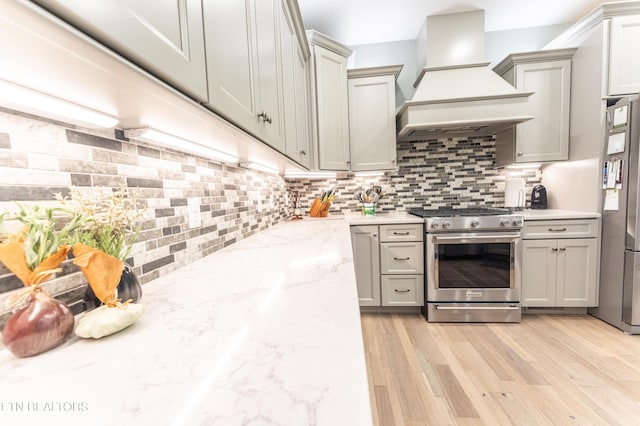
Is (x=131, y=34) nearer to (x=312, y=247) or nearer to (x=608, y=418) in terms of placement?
(x=312, y=247)

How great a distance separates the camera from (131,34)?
1.35 feet

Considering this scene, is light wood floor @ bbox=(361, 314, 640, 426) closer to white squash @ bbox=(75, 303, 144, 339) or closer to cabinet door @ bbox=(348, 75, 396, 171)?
white squash @ bbox=(75, 303, 144, 339)

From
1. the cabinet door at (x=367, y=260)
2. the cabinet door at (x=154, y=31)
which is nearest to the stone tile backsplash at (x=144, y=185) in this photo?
the cabinet door at (x=154, y=31)

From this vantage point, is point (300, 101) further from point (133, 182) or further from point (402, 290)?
point (402, 290)

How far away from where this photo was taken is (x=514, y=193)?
256 cm

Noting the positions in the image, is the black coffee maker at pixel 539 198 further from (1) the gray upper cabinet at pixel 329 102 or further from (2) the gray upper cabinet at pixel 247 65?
(2) the gray upper cabinet at pixel 247 65

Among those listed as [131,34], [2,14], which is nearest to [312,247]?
[131,34]

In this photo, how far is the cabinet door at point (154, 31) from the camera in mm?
345

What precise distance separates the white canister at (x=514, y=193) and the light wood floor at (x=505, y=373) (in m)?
1.05

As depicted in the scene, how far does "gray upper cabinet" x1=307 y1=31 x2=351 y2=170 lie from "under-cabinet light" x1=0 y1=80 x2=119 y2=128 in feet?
5.85

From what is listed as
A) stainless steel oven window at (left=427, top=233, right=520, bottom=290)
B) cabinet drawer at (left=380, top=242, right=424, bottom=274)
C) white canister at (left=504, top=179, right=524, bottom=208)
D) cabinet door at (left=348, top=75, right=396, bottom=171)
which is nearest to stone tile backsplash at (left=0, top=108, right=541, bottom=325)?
cabinet door at (left=348, top=75, right=396, bottom=171)

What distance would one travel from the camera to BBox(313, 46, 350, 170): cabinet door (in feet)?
7.68

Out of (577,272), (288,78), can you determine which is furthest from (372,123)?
(577,272)

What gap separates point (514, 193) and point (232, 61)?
281 cm
